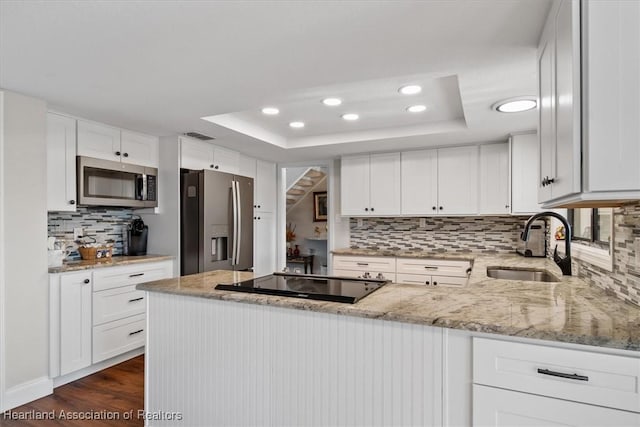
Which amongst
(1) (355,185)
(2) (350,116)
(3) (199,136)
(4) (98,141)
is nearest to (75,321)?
(4) (98,141)

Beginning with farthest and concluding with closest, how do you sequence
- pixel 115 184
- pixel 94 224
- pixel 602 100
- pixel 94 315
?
pixel 94 224
pixel 115 184
pixel 94 315
pixel 602 100

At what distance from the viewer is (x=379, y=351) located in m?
1.46

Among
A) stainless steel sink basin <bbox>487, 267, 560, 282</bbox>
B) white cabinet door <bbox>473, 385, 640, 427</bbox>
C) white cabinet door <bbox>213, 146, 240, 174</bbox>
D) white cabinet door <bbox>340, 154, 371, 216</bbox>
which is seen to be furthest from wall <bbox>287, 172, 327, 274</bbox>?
white cabinet door <bbox>473, 385, 640, 427</bbox>

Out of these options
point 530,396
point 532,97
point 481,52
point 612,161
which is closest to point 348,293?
point 530,396

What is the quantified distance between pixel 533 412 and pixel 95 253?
3373 millimetres

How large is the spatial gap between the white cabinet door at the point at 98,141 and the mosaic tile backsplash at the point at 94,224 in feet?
1.91

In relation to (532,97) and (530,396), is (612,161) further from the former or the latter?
(532,97)

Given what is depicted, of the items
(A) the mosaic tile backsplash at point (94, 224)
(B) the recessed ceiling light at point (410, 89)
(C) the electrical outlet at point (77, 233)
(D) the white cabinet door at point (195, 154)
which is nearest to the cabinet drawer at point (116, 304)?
(A) the mosaic tile backsplash at point (94, 224)

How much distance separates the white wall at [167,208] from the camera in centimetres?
369

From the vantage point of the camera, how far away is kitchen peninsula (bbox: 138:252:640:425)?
46.8 inches

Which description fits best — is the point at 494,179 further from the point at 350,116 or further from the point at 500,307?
the point at 500,307

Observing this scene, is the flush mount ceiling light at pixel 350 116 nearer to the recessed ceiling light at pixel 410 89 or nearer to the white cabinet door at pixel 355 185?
the recessed ceiling light at pixel 410 89

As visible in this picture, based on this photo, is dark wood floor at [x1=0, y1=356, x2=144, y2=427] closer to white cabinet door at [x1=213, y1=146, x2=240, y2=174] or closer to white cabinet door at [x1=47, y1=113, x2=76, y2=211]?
white cabinet door at [x1=47, y1=113, x2=76, y2=211]

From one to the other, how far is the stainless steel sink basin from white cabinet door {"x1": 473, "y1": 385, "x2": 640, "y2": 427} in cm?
181
